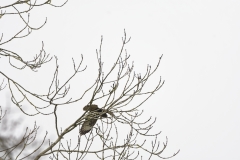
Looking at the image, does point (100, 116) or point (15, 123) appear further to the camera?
point (15, 123)

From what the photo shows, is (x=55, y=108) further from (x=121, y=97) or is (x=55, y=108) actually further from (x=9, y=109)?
(x=9, y=109)

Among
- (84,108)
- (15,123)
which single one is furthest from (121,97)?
(15,123)

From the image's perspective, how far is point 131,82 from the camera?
3.55 m

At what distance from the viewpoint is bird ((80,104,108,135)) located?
3.33 m

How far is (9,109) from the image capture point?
70.6 feet

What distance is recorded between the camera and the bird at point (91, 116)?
3.33m

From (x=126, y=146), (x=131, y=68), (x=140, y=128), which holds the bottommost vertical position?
(x=126, y=146)

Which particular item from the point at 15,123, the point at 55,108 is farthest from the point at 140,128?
the point at 15,123

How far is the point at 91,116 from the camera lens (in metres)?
3.34

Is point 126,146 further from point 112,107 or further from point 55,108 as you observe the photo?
point 55,108

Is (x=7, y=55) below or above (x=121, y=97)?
above

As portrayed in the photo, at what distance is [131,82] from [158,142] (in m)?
1.04

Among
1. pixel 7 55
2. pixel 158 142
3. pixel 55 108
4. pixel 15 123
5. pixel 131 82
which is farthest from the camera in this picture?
pixel 15 123

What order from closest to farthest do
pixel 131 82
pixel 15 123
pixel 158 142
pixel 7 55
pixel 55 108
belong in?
pixel 55 108, pixel 131 82, pixel 7 55, pixel 158 142, pixel 15 123
